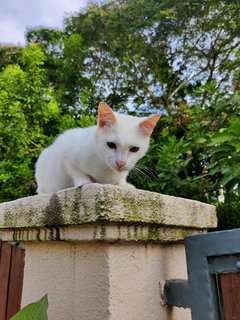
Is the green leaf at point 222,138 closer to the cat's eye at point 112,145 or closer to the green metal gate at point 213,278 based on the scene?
the cat's eye at point 112,145

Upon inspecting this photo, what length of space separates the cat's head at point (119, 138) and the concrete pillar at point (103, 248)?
376 mm

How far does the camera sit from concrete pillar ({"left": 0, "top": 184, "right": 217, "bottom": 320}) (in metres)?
0.99

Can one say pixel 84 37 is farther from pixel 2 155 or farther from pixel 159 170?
pixel 159 170

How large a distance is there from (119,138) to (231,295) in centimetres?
80

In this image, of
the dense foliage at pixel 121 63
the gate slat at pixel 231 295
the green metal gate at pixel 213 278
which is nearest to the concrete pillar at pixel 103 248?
the green metal gate at pixel 213 278

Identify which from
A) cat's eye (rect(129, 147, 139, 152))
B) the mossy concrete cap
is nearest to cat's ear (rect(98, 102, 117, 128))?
cat's eye (rect(129, 147, 139, 152))

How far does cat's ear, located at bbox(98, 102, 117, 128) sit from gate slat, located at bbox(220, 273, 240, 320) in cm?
84

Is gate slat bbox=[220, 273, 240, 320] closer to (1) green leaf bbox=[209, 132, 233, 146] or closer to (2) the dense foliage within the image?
(1) green leaf bbox=[209, 132, 233, 146]

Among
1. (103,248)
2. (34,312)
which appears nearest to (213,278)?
(103,248)

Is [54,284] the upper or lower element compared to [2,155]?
lower

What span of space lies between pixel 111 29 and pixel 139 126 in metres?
6.76

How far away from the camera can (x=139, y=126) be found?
1647 millimetres

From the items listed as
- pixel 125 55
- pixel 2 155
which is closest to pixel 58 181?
pixel 2 155

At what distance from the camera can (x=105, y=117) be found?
5.19ft
